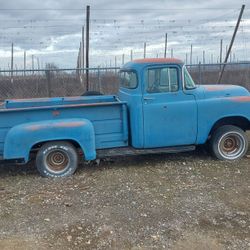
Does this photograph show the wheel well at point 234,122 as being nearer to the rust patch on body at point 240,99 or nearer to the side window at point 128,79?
the rust patch on body at point 240,99

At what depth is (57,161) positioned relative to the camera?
21.4ft

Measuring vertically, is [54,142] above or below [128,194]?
above

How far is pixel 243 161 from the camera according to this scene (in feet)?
23.2

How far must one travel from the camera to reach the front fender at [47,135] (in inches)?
242

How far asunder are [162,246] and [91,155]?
2.61 metres

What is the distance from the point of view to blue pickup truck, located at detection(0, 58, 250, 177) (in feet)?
20.5

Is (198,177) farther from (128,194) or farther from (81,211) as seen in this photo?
(81,211)

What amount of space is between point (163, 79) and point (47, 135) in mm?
2187

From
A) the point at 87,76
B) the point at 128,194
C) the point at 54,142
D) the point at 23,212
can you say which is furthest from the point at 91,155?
the point at 87,76

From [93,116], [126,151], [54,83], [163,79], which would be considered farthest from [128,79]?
[54,83]

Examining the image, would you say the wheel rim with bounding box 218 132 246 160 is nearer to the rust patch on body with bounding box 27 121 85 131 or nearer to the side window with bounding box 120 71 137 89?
the side window with bounding box 120 71 137 89

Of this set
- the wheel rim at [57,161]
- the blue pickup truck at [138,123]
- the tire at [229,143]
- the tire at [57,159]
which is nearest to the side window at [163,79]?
the blue pickup truck at [138,123]

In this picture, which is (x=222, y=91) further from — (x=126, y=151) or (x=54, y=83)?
(x=54, y=83)

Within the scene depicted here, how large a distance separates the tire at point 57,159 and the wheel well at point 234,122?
254cm
